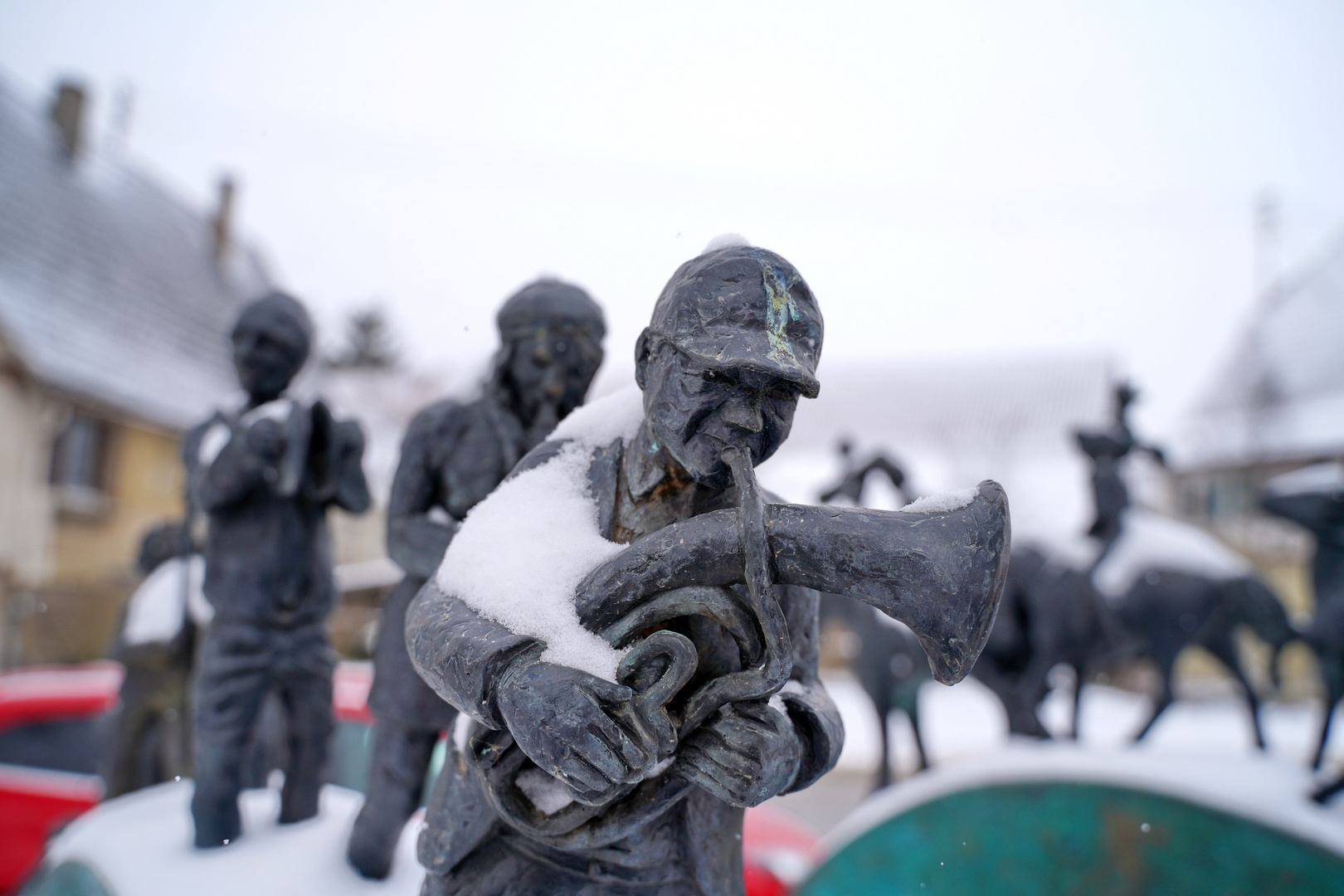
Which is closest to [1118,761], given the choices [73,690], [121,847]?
[121,847]

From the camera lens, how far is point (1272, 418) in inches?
607

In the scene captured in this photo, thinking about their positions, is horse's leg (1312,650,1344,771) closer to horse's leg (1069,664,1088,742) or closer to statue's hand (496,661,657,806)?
horse's leg (1069,664,1088,742)

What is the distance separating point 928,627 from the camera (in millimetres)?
1209

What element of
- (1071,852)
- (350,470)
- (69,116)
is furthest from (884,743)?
(69,116)

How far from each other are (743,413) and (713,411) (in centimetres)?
5

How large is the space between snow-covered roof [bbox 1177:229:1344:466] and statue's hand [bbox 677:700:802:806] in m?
16.1

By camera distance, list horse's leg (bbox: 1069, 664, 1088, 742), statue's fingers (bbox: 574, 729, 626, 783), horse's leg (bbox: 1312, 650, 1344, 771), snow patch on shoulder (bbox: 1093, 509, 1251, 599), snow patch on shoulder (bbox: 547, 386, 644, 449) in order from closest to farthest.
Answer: statue's fingers (bbox: 574, 729, 626, 783) < snow patch on shoulder (bbox: 547, 386, 644, 449) < horse's leg (bbox: 1312, 650, 1344, 771) < horse's leg (bbox: 1069, 664, 1088, 742) < snow patch on shoulder (bbox: 1093, 509, 1251, 599)

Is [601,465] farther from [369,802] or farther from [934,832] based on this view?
[934,832]

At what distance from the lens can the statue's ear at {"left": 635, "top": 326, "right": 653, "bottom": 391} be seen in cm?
140

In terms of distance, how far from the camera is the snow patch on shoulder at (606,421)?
1.59 meters

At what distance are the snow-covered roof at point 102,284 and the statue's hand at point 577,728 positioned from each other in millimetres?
12435

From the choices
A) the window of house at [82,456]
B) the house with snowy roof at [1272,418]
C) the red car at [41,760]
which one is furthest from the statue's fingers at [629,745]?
the house with snowy roof at [1272,418]

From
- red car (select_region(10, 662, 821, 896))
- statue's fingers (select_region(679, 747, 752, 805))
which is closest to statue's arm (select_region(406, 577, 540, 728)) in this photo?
statue's fingers (select_region(679, 747, 752, 805))

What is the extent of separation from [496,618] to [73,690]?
5.24 meters
